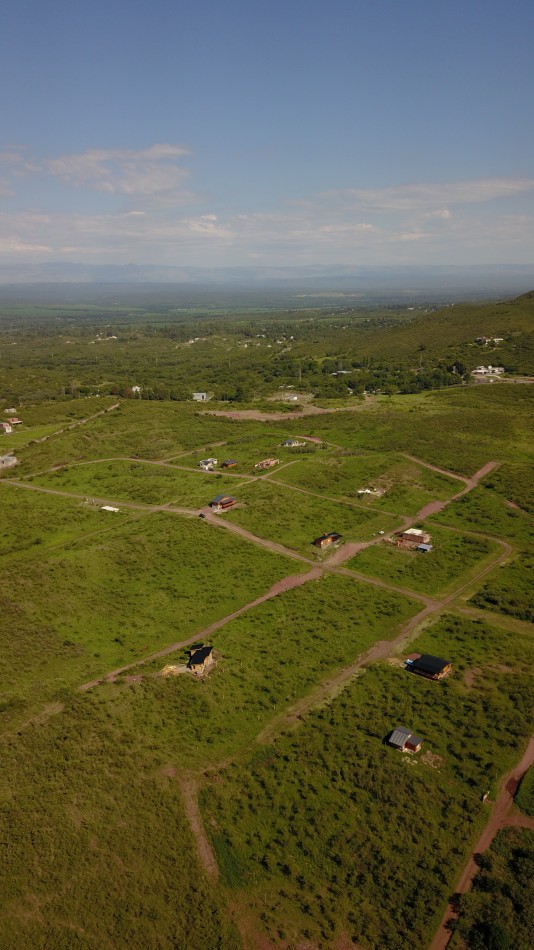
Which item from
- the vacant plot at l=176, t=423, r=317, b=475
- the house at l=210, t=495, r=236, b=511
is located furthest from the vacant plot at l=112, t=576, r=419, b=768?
the vacant plot at l=176, t=423, r=317, b=475

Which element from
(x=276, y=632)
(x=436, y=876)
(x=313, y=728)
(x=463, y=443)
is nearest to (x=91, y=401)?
(x=463, y=443)

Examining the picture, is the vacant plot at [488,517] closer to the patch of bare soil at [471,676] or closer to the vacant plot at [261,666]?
the vacant plot at [261,666]

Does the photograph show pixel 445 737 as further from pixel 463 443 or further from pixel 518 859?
pixel 463 443

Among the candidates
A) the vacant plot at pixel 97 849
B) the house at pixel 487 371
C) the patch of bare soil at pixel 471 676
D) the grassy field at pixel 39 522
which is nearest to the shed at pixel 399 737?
the patch of bare soil at pixel 471 676

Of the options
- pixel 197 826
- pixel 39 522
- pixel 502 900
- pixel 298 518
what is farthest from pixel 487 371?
pixel 197 826

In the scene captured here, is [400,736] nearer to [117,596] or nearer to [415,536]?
[117,596]

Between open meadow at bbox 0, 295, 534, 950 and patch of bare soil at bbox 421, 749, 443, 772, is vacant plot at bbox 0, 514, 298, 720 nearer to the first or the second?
open meadow at bbox 0, 295, 534, 950
